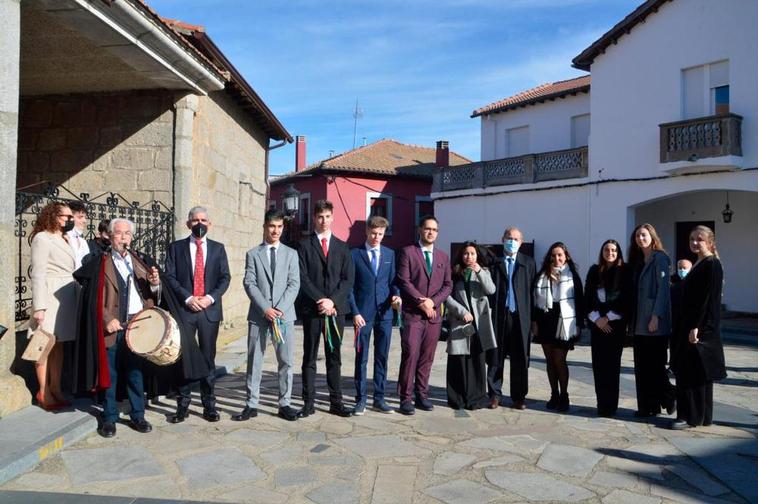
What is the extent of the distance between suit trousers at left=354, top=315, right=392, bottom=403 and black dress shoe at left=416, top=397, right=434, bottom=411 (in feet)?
1.22

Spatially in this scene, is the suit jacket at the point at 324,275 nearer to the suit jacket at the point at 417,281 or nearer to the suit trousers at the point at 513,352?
the suit jacket at the point at 417,281

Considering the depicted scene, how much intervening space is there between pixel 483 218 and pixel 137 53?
16.2m

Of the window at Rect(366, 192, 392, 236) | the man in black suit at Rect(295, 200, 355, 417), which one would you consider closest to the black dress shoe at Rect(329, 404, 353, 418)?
the man in black suit at Rect(295, 200, 355, 417)

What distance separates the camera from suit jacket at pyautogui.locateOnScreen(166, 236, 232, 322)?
561cm

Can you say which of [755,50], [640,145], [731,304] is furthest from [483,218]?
[755,50]

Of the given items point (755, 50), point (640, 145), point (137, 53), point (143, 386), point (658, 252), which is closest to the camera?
point (143, 386)

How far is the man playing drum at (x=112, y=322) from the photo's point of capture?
16.9 feet

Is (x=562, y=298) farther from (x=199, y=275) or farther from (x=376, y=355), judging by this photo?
(x=199, y=275)

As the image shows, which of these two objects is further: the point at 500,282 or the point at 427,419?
the point at 500,282

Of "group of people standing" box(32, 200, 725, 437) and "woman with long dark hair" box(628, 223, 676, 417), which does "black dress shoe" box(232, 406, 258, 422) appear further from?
"woman with long dark hair" box(628, 223, 676, 417)

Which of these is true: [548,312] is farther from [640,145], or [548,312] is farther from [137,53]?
[640,145]

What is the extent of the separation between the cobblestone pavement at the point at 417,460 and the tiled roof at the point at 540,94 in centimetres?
1619

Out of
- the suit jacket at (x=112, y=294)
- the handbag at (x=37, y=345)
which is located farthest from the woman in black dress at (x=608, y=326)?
the handbag at (x=37, y=345)

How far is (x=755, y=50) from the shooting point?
→ 14.7 metres
